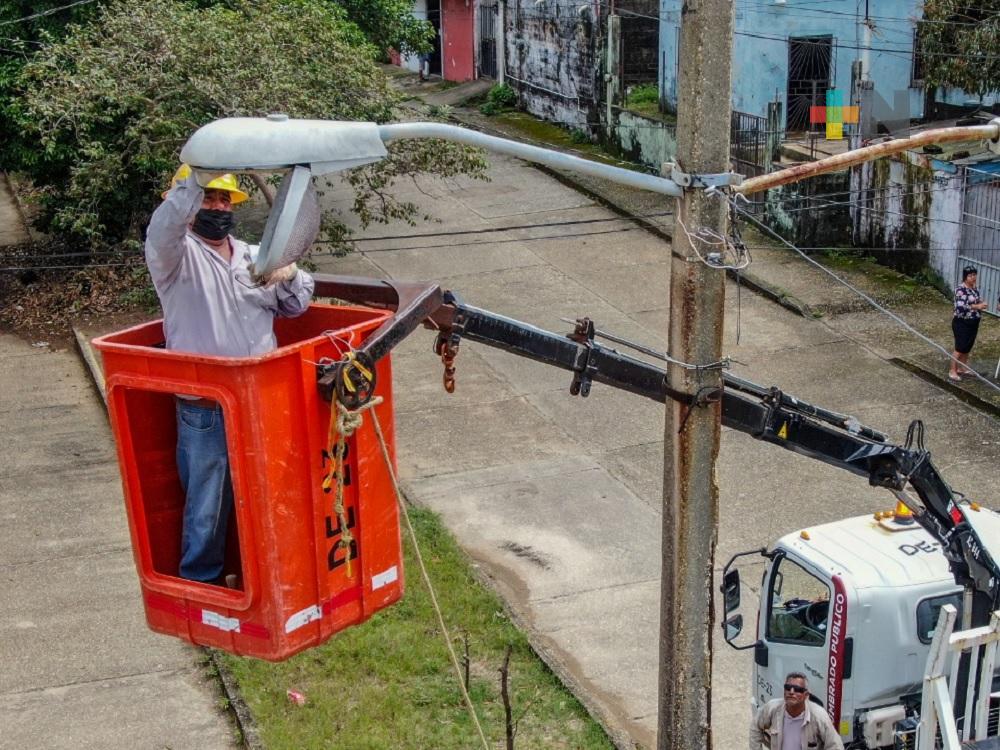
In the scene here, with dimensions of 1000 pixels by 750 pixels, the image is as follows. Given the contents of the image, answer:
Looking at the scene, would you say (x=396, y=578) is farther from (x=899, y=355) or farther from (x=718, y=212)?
(x=899, y=355)

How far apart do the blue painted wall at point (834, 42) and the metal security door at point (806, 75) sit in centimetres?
14

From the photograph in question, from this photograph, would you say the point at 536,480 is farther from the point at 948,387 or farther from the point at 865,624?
the point at 865,624

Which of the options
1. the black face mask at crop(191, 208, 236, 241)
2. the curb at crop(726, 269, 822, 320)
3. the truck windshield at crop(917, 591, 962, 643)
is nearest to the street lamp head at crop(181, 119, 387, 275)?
the black face mask at crop(191, 208, 236, 241)

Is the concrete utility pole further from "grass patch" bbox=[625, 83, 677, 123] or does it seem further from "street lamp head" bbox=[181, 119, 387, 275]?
"grass patch" bbox=[625, 83, 677, 123]

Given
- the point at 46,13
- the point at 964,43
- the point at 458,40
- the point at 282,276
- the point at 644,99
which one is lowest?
the point at 644,99

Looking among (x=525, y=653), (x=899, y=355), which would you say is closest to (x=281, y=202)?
(x=525, y=653)

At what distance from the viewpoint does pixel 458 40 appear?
35.9 meters

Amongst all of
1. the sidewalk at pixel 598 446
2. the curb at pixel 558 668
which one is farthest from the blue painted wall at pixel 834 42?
the curb at pixel 558 668

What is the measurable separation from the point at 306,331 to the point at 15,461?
10.5m

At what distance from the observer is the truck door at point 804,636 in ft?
27.2

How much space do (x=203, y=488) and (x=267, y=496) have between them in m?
0.61

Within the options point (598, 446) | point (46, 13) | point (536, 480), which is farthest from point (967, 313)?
point (46, 13)

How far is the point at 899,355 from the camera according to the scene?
18.0 meters

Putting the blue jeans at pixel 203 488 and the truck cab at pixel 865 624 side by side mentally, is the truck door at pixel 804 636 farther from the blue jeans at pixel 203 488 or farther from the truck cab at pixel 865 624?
the blue jeans at pixel 203 488
